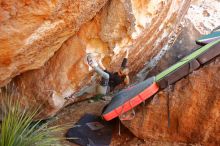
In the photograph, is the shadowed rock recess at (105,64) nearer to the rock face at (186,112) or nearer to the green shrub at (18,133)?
the rock face at (186,112)

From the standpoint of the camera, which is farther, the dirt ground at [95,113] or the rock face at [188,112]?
the dirt ground at [95,113]

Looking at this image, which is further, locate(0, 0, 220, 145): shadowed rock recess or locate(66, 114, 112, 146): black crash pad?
locate(66, 114, 112, 146): black crash pad

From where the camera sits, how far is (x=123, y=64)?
527cm

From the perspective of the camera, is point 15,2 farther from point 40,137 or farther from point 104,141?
point 104,141

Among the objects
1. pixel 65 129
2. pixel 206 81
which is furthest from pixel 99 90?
pixel 206 81

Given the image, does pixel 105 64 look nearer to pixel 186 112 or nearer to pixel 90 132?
pixel 90 132

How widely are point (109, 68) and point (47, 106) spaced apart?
46.5 inches

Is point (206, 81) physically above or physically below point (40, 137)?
above

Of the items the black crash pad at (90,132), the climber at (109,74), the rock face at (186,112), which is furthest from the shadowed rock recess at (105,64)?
the black crash pad at (90,132)

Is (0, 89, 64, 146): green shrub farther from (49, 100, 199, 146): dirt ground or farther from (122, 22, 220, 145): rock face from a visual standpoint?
(122, 22, 220, 145): rock face

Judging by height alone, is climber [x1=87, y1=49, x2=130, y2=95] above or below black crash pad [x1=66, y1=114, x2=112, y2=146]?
above

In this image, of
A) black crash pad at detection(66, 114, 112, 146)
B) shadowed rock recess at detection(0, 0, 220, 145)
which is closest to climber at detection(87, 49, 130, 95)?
shadowed rock recess at detection(0, 0, 220, 145)

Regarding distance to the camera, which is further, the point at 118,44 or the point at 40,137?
the point at 118,44

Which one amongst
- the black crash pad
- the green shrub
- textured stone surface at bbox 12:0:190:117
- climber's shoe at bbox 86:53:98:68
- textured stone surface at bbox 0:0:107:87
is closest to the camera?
textured stone surface at bbox 0:0:107:87
